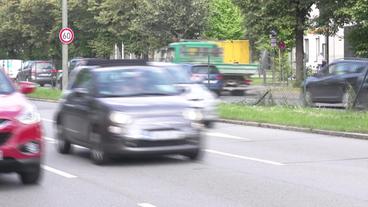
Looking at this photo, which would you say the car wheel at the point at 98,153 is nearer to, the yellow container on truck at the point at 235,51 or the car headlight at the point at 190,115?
the car headlight at the point at 190,115

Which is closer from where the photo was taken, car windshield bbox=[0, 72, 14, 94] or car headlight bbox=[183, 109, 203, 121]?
car windshield bbox=[0, 72, 14, 94]

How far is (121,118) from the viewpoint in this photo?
10.4 m

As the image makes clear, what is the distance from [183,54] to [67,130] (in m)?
22.9

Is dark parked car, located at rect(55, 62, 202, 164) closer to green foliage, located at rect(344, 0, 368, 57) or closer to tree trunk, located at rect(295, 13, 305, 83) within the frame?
green foliage, located at rect(344, 0, 368, 57)

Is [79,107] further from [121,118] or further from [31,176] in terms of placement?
[31,176]

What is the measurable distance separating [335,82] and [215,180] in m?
13.2

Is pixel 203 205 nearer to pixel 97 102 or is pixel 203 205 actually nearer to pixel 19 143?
pixel 19 143

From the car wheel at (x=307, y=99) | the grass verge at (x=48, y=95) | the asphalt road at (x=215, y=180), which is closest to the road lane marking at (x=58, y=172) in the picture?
the asphalt road at (x=215, y=180)

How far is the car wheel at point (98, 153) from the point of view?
423 inches

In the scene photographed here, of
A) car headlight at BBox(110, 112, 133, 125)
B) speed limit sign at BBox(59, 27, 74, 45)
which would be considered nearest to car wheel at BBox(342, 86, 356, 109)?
car headlight at BBox(110, 112, 133, 125)

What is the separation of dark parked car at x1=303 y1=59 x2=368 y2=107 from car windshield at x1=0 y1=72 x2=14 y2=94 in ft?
43.6

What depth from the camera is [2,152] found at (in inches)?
328

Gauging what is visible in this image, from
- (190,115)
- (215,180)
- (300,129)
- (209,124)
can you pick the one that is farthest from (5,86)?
(300,129)

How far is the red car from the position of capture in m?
8.37
